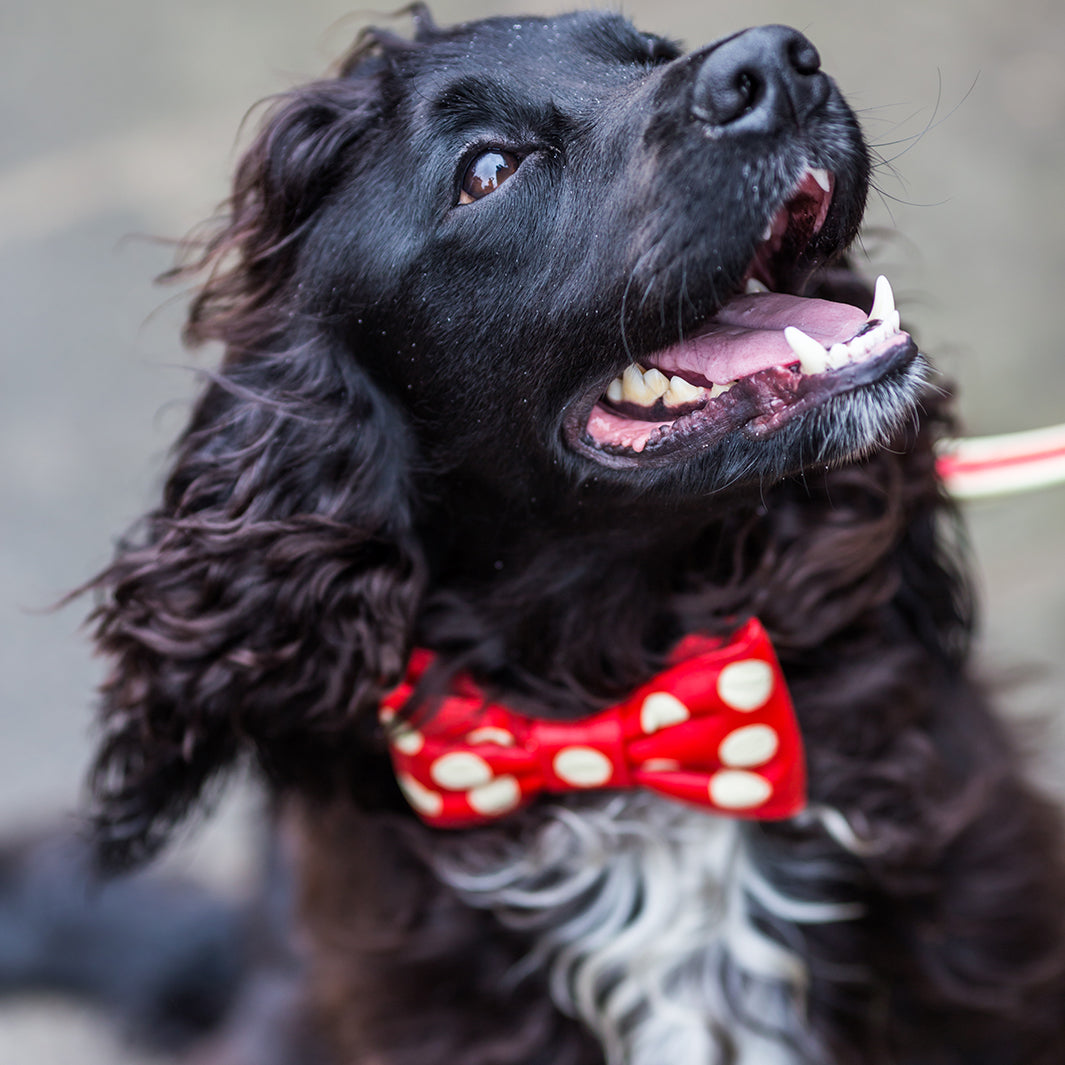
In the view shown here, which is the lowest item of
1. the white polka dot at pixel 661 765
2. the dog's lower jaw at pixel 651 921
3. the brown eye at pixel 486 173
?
the dog's lower jaw at pixel 651 921

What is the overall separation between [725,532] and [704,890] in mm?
545

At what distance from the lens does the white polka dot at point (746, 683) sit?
182 cm

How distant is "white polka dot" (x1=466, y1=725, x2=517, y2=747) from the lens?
1.96 metres

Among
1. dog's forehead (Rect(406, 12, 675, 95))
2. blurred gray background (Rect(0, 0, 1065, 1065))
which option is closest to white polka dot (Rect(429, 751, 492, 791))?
dog's forehead (Rect(406, 12, 675, 95))

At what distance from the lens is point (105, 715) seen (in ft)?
6.86

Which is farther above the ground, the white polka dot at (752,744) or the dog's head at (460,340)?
the dog's head at (460,340)

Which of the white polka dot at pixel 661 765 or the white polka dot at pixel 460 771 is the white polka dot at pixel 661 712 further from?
the white polka dot at pixel 460 771

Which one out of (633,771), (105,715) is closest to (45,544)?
(105,715)

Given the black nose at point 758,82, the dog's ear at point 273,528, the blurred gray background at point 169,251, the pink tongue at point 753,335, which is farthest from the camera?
the blurred gray background at point 169,251

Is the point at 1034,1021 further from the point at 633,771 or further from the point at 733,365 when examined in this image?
the point at 733,365

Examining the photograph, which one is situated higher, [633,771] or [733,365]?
[733,365]

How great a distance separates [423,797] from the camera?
200 cm

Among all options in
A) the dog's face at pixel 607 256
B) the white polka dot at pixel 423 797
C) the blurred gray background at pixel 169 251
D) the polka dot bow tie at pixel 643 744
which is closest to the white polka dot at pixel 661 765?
the polka dot bow tie at pixel 643 744

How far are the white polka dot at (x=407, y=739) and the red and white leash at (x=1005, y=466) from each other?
0.88m
